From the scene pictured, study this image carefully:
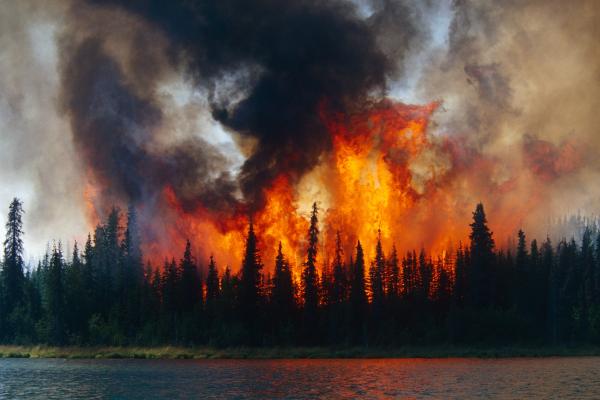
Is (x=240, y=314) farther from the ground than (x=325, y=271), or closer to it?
closer to it

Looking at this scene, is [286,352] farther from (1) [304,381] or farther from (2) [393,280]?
(1) [304,381]

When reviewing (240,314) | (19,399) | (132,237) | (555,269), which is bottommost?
(19,399)

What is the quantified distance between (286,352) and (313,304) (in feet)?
57.4

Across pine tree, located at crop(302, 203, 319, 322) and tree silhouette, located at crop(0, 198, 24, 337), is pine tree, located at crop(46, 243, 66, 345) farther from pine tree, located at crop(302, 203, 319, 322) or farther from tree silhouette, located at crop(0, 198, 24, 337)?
pine tree, located at crop(302, 203, 319, 322)

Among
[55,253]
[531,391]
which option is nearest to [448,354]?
[531,391]

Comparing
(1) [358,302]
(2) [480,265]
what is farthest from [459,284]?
(1) [358,302]

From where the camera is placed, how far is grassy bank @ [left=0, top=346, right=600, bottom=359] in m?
146

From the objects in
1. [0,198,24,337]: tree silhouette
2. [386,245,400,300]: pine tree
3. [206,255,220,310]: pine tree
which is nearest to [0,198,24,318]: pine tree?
[0,198,24,337]: tree silhouette

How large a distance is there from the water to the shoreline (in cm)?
3143

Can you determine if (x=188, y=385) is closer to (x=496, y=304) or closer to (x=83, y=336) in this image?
(x=83, y=336)

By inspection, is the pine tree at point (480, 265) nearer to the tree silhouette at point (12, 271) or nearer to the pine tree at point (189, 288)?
the pine tree at point (189, 288)

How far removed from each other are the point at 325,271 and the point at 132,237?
56.8 metres

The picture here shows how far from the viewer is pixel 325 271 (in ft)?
598

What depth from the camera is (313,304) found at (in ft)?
538
